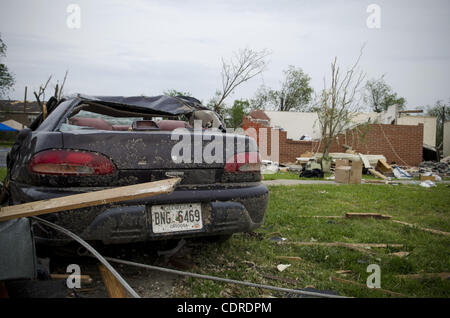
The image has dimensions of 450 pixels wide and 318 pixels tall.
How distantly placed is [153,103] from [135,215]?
174 centimetres

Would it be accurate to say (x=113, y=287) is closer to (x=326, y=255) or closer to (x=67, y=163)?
(x=67, y=163)

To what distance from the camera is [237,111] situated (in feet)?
135

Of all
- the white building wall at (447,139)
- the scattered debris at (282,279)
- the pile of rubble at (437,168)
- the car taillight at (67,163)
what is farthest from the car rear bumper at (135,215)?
the white building wall at (447,139)

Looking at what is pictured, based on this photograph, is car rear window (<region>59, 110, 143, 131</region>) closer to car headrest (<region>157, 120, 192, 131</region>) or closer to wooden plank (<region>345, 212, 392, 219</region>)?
car headrest (<region>157, 120, 192, 131</region>)

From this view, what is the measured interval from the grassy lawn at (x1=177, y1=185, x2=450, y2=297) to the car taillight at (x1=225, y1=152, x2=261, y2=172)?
2.95 feet

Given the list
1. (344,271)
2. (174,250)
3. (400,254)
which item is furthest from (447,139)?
(174,250)

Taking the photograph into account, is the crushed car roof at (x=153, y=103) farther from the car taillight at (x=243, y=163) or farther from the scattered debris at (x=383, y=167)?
the scattered debris at (x=383, y=167)

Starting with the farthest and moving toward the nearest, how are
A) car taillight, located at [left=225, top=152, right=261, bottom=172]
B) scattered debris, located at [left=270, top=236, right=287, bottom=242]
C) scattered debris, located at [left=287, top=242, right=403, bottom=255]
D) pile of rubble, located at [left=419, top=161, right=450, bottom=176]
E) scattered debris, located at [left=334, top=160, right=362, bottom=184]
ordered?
pile of rubble, located at [left=419, top=161, right=450, bottom=176] → scattered debris, located at [left=334, top=160, right=362, bottom=184] → scattered debris, located at [left=270, top=236, right=287, bottom=242] → scattered debris, located at [left=287, top=242, right=403, bottom=255] → car taillight, located at [left=225, top=152, right=261, bottom=172]

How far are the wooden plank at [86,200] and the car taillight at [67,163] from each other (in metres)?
0.25

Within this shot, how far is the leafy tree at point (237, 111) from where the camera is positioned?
128ft

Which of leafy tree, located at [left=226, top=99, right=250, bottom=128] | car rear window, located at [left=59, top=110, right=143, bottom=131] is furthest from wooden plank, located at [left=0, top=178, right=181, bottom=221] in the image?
leafy tree, located at [left=226, top=99, right=250, bottom=128]

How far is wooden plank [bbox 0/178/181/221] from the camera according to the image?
1759 millimetres
